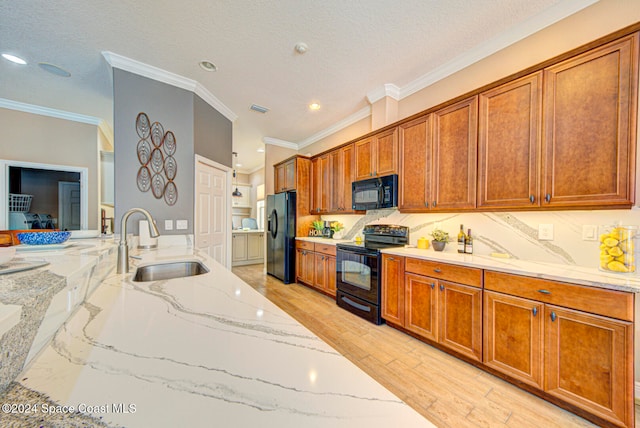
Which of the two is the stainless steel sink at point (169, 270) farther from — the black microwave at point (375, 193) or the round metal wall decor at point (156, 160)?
the black microwave at point (375, 193)

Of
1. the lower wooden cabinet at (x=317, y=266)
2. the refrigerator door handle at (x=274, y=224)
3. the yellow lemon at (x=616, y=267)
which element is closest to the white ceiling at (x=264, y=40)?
the yellow lemon at (x=616, y=267)

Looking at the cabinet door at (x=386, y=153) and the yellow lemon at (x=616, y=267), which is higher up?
the cabinet door at (x=386, y=153)

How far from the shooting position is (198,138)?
303 centimetres

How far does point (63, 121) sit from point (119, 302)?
15.1 feet

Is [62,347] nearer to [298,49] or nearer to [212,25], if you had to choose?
[212,25]

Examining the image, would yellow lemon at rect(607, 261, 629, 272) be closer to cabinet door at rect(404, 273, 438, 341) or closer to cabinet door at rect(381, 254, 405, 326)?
cabinet door at rect(404, 273, 438, 341)

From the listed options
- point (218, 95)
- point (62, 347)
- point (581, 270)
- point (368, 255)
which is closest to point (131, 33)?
point (218, 95)

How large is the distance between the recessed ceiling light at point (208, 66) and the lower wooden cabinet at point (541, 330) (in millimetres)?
3116

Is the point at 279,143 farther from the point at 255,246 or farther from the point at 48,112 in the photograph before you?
the point at 48,112

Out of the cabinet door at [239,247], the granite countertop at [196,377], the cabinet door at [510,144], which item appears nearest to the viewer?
the granite countertop at [196,377]

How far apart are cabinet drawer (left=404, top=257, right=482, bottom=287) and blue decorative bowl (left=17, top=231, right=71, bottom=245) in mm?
2539

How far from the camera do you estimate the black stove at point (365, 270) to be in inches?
103

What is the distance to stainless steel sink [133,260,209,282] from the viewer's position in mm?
1562

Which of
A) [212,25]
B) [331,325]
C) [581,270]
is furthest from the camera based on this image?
[331,325]
